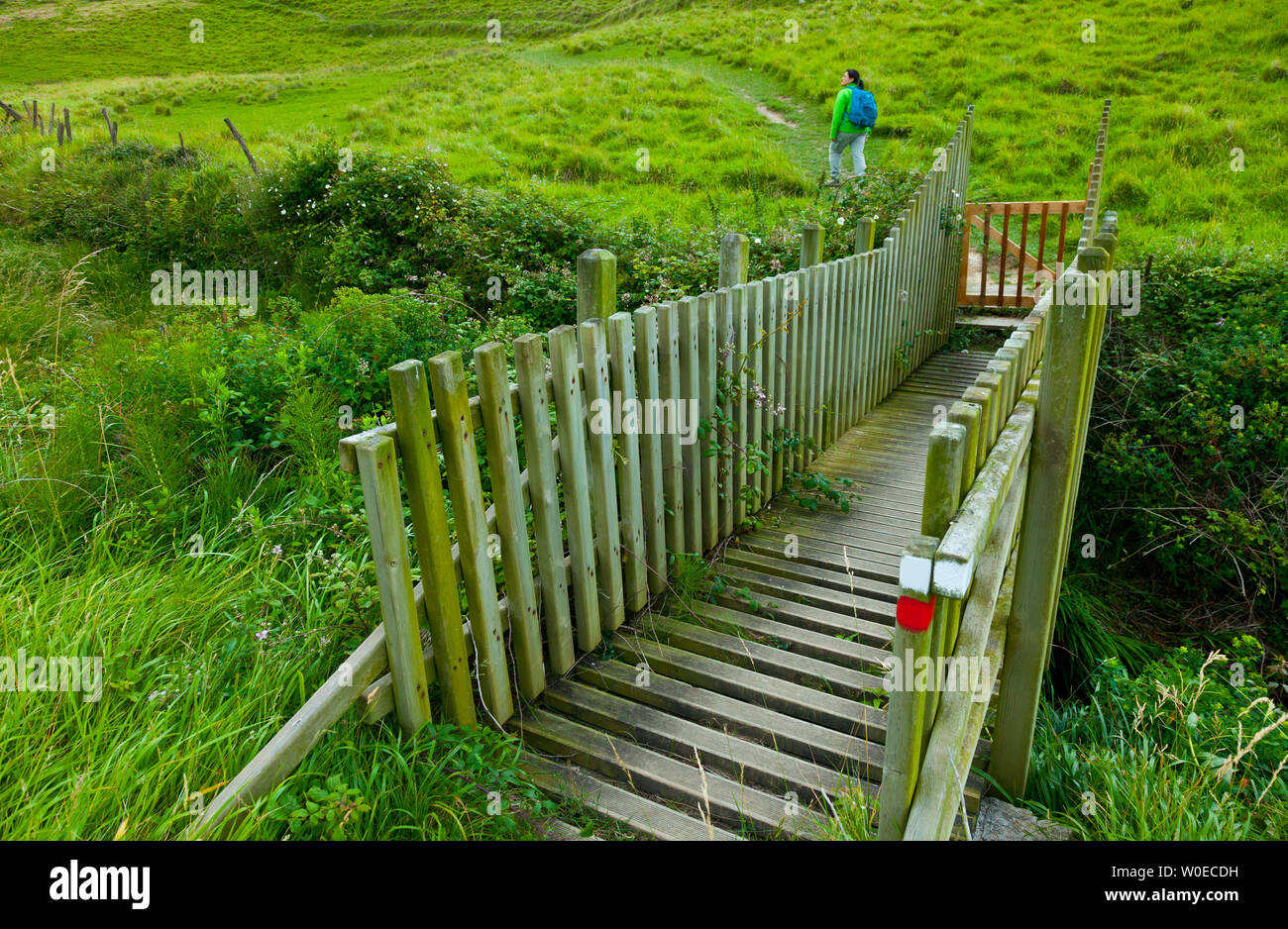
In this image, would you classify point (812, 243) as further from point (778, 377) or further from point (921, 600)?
point (921, 600)

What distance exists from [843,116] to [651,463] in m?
9.13

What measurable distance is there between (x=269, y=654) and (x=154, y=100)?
27302mm

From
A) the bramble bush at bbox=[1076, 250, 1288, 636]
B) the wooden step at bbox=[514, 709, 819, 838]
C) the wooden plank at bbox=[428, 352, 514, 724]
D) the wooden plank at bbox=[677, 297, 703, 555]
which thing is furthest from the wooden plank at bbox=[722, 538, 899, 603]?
the bramble bush at bbox=[1076, 250, 1288, 636]

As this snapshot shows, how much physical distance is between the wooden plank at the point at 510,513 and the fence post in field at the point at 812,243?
3.32 metres

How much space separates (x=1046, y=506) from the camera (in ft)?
7.55

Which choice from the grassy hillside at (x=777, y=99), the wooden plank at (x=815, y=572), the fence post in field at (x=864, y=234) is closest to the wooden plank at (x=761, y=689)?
the wooden plank at (x=815, y=572)

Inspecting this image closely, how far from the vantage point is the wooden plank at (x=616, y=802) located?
7.97 ft

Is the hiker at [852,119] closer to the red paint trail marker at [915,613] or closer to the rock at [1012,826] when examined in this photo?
the rock at [1012,826]

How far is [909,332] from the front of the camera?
7238 mm

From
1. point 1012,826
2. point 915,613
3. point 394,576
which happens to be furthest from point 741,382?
point 915,613

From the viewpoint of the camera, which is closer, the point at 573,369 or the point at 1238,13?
the point at 573,369

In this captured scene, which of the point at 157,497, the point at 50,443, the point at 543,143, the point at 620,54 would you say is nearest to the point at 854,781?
the point at 157,497
